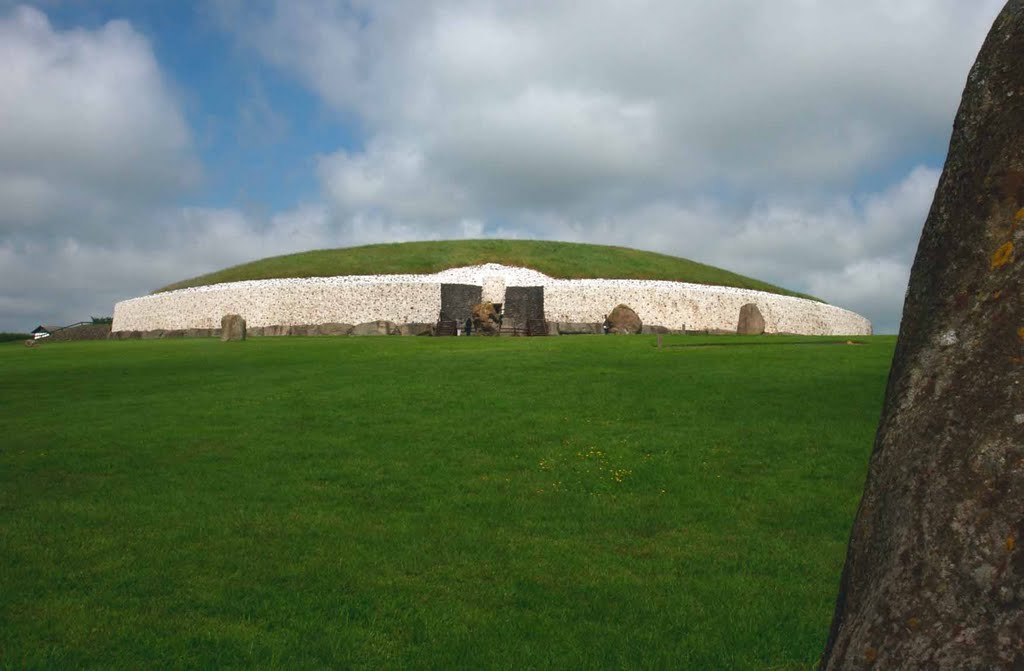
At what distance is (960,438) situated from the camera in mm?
2453

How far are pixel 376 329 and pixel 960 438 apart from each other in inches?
1567

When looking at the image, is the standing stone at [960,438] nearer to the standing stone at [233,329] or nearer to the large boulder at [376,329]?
the standing stone at [233,329]

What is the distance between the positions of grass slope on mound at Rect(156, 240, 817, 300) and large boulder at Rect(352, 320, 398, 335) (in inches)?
598

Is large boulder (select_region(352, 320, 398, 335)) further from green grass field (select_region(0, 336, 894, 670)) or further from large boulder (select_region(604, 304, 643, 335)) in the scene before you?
green grass field (select_region(0, 336, 894, 670))

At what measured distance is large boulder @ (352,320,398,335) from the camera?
41312 mm

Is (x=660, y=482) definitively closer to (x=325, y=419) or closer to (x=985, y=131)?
(x=325, y=419)

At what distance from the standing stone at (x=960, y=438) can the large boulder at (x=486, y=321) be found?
36.6 meters

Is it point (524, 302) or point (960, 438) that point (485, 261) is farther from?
point (960, 438)

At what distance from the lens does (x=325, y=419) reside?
14.7 metres

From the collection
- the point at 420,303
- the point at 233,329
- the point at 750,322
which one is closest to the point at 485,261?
the point at 420,303

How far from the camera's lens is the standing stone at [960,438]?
2309 millimetres

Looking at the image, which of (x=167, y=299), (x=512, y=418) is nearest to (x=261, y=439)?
(x=512, y=418)

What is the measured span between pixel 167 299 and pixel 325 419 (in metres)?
44.7

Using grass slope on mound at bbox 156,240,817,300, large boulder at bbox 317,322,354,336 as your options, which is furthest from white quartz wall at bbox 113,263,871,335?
large boulder at bbox 317,322,354,336
